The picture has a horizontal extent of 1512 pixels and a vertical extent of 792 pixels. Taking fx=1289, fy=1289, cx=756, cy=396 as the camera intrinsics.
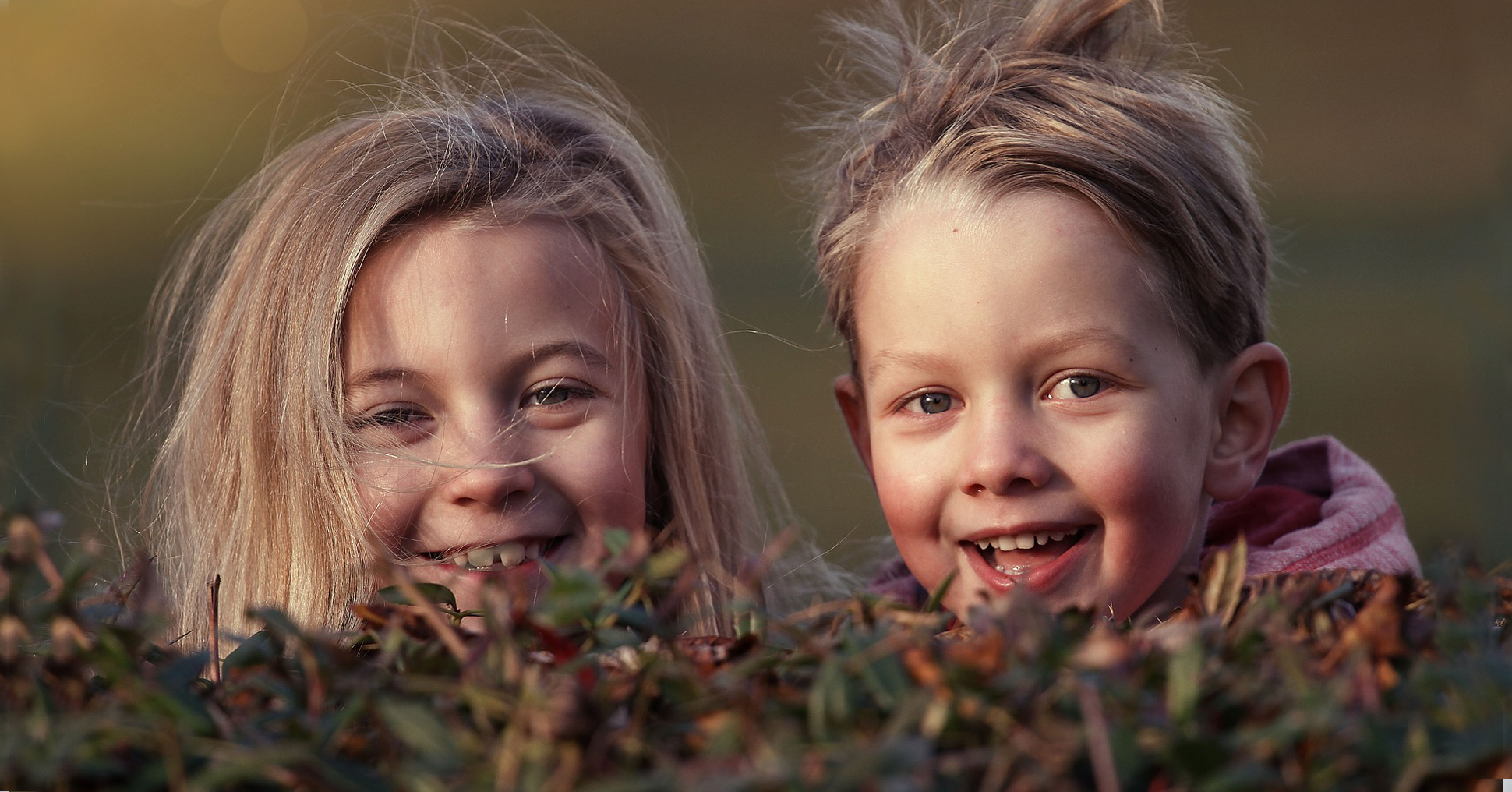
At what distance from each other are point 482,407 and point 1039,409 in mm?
666

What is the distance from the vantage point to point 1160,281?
1505mm

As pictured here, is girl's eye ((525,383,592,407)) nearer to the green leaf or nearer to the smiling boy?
the smiling boy

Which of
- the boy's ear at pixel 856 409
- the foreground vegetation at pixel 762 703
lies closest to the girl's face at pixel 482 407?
the boy's ear at pixel 856 409

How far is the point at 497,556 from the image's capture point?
5.35 feet

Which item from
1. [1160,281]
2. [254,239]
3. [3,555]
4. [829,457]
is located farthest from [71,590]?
[829,457]

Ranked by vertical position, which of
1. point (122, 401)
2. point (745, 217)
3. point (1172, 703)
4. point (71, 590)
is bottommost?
point (1172, 703)

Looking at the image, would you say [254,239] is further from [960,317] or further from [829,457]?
[829,457]

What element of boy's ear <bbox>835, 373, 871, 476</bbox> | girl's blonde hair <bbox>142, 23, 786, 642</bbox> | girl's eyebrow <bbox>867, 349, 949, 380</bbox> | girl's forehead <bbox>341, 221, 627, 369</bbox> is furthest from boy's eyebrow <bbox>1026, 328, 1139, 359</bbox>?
girl's forehead <bbox>341, 221, 627, 369</bbox>

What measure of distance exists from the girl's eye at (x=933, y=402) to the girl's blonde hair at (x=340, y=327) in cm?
33

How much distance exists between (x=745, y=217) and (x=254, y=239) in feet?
20.3

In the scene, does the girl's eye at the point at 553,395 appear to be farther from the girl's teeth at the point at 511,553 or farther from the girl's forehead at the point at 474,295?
the girl's teeth at the point at 511,553

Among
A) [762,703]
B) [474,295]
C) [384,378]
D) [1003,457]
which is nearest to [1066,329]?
[1003,457]

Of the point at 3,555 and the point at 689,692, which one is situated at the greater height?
the point at 3,555

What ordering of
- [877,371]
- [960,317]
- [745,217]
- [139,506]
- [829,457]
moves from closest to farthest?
[960,317] < [877,371] < [139,506] < [829,457] < [745,217]
